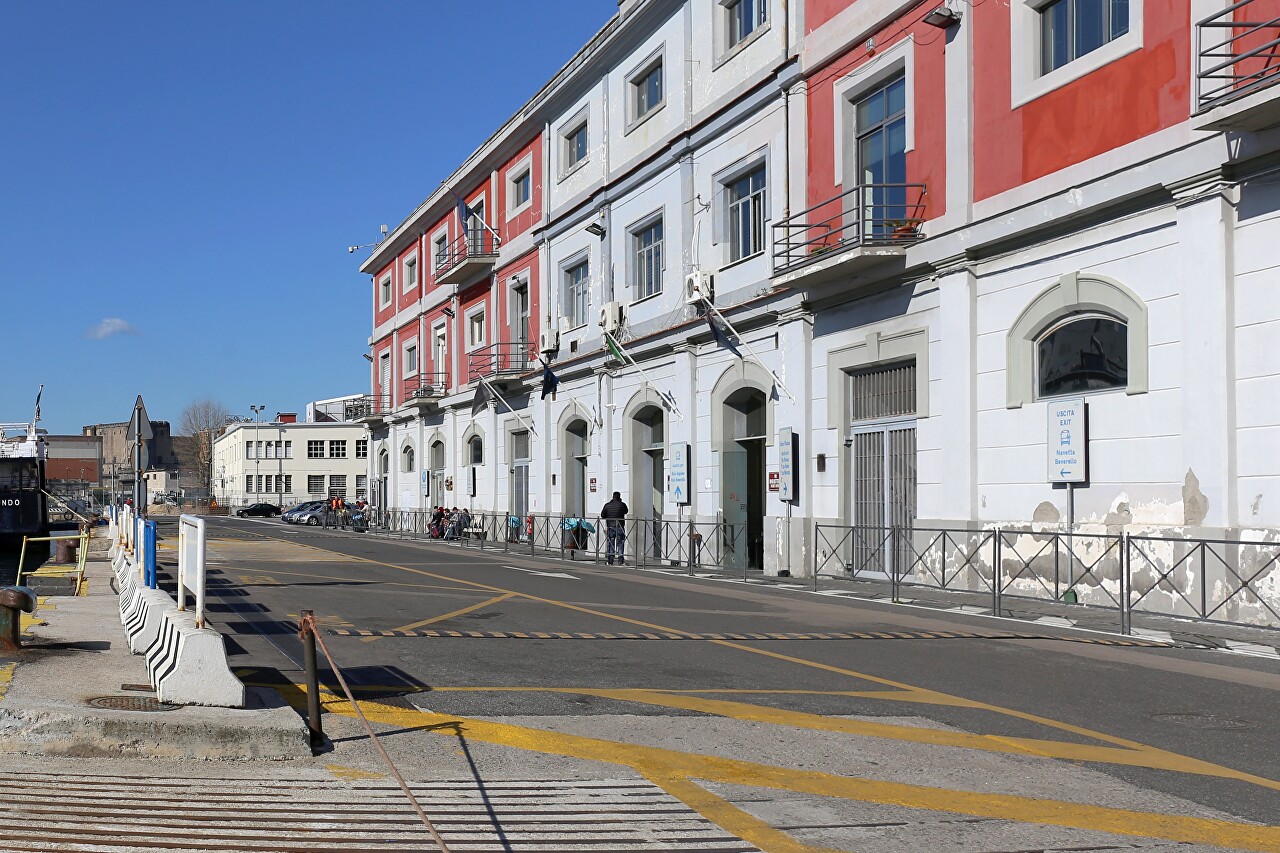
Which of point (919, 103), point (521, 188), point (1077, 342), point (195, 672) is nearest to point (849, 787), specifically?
point (195, 672)

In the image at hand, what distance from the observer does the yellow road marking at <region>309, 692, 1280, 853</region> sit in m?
5.79

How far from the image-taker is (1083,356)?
17.6 m

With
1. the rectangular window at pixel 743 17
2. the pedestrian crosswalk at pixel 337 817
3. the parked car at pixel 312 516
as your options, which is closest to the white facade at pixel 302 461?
the parked car at pixel 312 516

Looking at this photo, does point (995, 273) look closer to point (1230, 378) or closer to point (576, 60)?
point (1230, 378)

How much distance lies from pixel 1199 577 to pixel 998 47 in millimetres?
8945

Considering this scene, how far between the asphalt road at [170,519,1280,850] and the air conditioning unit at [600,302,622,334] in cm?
1713

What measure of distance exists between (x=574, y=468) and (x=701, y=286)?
36.2 feet

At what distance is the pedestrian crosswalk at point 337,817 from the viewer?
5.36 meters

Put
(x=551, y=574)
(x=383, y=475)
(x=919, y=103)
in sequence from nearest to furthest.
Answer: (x=919, y=103) < (x=551, y=574) < (x=383, y=475)

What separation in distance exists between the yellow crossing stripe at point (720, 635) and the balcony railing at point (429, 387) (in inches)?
1442

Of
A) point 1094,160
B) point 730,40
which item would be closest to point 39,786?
point 1094,160

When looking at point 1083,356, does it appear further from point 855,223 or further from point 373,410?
point 373,410

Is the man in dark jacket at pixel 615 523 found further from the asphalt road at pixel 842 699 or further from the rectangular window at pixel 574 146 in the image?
the asphalt road at pixel 842 699

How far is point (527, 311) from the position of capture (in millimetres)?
41469
